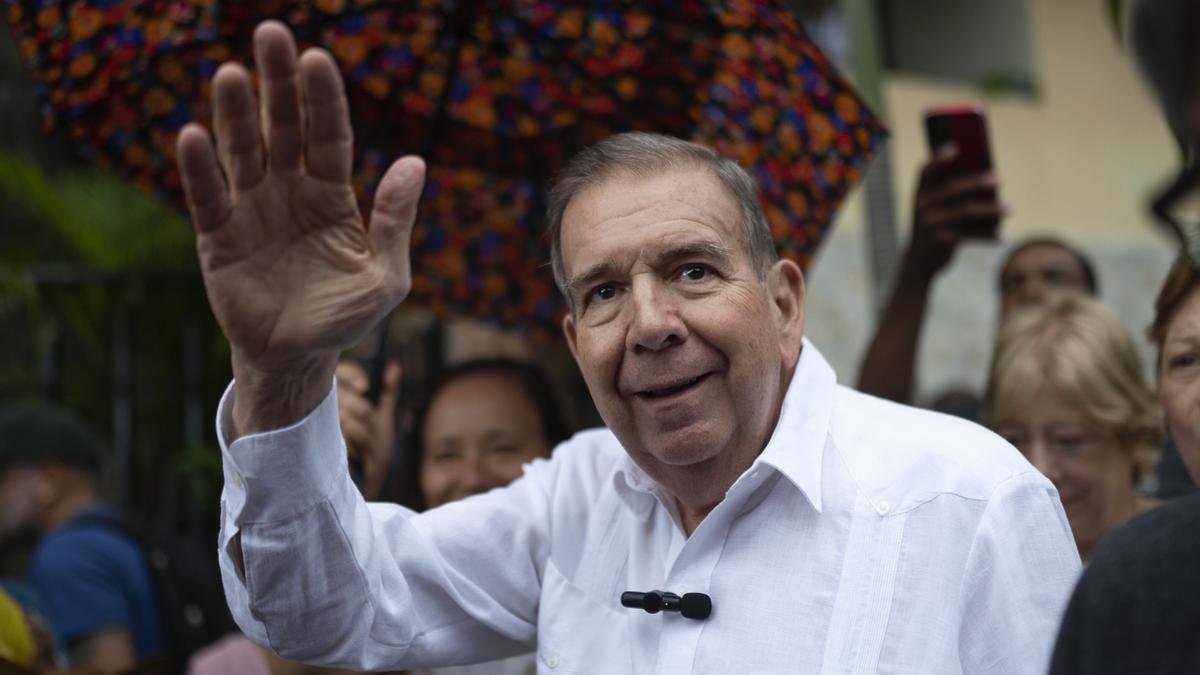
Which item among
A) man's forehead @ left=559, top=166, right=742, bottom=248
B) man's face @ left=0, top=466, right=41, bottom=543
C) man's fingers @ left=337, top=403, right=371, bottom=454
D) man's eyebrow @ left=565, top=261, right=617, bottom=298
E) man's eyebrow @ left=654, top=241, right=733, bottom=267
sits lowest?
man's face @ left=0, top=466, right=41, bottom=543

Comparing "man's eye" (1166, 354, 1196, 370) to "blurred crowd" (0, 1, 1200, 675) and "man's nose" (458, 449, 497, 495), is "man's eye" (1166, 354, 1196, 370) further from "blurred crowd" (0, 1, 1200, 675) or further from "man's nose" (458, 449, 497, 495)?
"man's nose" (458, 449, 497, 495)

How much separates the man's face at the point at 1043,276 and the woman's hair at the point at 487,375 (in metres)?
1.70

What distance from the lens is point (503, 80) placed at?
156 inches

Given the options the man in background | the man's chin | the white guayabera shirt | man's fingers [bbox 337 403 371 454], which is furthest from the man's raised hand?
the man in background

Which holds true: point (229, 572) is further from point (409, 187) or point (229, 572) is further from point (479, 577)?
point (409, 187)

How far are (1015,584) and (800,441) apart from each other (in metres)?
0.41

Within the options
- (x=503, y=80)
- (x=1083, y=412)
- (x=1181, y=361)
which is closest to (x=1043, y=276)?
(x=1083, y=412)

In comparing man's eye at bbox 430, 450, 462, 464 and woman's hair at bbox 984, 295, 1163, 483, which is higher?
woman's hair at bbox 984, 295, 1163, 483

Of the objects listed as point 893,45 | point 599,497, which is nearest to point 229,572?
point 599,497

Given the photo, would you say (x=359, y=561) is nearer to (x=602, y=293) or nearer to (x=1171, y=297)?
(x=602, y=293)

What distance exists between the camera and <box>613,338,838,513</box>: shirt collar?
222 cm

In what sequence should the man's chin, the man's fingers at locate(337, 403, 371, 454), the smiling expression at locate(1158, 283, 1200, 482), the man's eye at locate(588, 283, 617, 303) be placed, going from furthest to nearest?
the man's fingers at locate(337, 403, 371, 454) < the smiling expression at locate(1158, 283, 1200, 482) < the man's eye at locate(588, 283, 617, 303) < the man's chin

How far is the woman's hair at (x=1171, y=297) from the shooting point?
2512 millimetres

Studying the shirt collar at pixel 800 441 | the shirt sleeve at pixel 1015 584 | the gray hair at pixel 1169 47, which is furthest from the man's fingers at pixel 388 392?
the gray hair at pixel 1169 47
